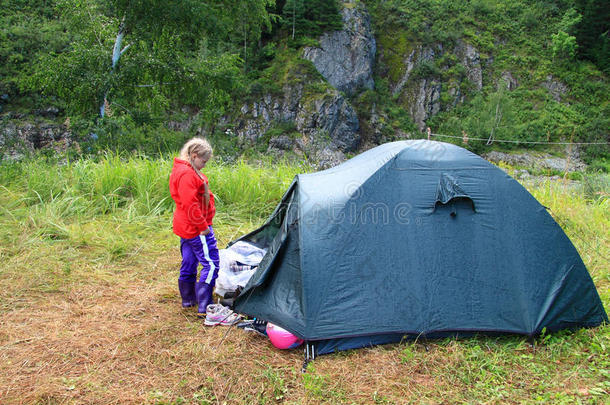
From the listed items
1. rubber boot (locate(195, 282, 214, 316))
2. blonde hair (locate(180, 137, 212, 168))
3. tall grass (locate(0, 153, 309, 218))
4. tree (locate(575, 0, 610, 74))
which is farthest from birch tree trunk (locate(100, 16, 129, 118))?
tree (locate(575, 0, 610, 74))

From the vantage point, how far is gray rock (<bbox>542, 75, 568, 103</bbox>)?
108 feet

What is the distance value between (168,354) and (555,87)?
41.4 meters

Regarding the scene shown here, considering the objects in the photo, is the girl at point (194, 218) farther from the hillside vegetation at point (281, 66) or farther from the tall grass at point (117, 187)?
the hillside vegetation at point (281, 66)

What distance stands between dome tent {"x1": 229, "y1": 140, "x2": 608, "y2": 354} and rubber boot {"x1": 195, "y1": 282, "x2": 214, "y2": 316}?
272 mm

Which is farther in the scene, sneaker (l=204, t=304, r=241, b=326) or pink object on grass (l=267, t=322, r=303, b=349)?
sneaker (l=204, t=304, r=241, b=326)

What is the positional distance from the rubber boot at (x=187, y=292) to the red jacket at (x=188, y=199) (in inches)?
16.9

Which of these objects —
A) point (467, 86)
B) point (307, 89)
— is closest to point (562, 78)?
point (467, 86)

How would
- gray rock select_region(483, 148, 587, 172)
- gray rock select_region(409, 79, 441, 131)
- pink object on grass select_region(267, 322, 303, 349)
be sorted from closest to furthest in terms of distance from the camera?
pink object on grass select_region(267, 322, 303, 349), gray rock select_region(483, 148, 587, 172), gray rock select_region(409, 79, 441, 131)

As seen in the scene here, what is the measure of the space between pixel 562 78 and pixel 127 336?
139 feet

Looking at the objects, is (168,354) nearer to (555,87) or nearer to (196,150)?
(196,150)

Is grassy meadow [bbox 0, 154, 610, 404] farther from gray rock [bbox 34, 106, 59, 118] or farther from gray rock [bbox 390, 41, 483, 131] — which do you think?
gray rock [bbox 390, 41, 483, 131]

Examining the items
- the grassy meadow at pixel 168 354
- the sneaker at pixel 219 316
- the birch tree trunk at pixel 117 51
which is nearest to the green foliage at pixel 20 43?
the birch tree trunk at pixel 117 51

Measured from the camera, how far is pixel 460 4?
3919 centimetres

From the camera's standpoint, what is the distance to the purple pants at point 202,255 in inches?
109
